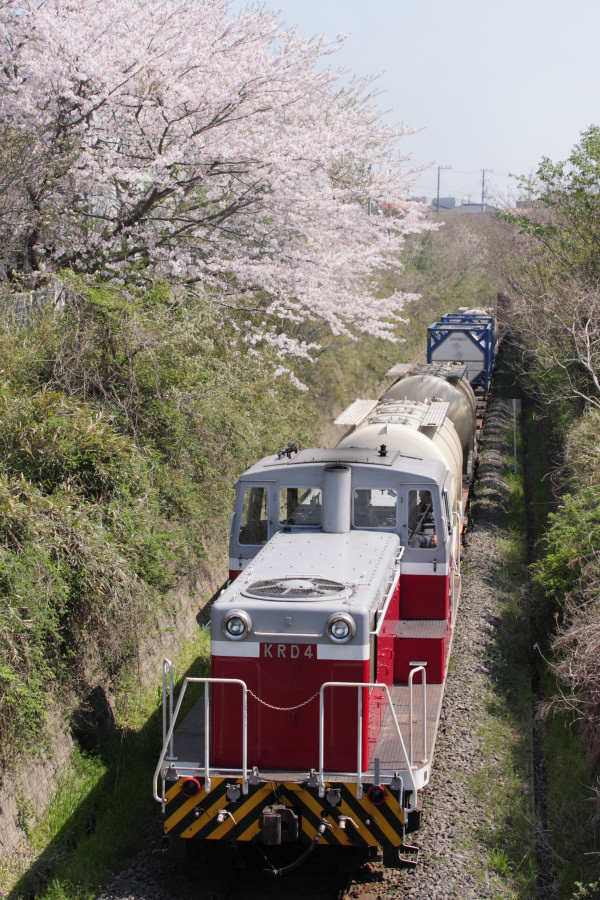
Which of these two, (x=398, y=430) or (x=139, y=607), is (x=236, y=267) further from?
(x=139, y=607)

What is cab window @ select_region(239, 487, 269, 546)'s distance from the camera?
905cm

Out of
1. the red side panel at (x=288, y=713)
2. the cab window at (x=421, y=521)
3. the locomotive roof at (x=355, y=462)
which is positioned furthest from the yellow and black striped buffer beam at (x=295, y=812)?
the locomotive roof at (x=355, y=462)

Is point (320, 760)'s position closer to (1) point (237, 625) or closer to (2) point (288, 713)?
(2) point (288, 713)

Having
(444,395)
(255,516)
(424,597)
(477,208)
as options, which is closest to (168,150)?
(444,395)

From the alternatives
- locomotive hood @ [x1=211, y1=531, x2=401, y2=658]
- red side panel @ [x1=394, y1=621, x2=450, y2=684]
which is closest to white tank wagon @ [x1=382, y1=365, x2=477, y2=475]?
red side panel @ [x1=394, y1=621, x2=450, y2=684]

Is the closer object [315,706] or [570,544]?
[315,706]

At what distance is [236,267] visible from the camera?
16.5 meters

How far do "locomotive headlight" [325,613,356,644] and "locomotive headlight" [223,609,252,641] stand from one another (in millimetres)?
663

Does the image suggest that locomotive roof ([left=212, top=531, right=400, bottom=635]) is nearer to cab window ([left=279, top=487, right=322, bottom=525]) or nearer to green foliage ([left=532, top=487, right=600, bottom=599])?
cab window ([left=279, top=487, right=322, bottom=525])

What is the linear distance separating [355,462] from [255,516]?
124cm

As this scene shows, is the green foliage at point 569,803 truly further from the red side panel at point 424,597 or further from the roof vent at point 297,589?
the roof vent at point 297,589

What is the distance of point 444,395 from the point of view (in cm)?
1683

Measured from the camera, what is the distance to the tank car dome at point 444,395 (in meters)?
16.3

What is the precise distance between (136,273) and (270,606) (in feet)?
32.1
